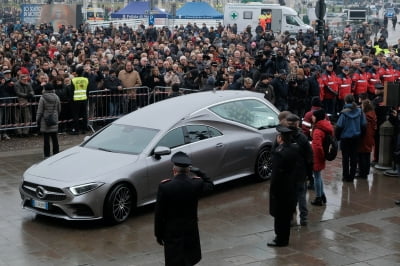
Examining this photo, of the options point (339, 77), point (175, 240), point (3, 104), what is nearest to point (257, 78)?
point (339, 77)

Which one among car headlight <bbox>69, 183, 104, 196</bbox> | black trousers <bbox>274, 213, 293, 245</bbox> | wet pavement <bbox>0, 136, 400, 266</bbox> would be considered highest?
car headlight <bbox>69, 183, 104, 196</bbox>

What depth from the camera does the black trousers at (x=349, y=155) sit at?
13023 millimetres

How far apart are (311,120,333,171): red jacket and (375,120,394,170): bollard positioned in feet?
10.5

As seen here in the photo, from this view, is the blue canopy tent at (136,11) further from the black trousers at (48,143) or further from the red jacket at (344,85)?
the black trousers at (48,143)

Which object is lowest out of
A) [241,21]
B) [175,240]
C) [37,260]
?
[37,260]

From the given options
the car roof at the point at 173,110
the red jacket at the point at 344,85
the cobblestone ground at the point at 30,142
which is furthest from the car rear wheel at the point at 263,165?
the red jacket at the point at 344,85

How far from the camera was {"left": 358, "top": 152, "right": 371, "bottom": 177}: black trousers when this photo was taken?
1336 cm

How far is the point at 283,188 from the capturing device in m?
9.38

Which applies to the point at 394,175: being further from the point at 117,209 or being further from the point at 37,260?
the point at 37,260

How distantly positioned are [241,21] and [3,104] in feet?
101

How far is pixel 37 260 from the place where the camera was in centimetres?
909

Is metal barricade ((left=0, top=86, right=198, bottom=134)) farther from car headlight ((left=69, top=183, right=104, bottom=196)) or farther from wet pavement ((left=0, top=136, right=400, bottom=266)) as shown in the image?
car headlight ((left=69, top=183, right=104, bottom=196))

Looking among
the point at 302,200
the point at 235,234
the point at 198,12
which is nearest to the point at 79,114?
the point at 235,234

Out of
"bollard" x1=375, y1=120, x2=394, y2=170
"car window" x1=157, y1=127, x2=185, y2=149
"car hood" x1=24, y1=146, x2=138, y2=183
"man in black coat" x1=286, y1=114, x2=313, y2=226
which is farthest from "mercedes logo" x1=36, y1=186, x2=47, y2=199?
"bollard" x1=375, y1=120, x2=394, y2=170
